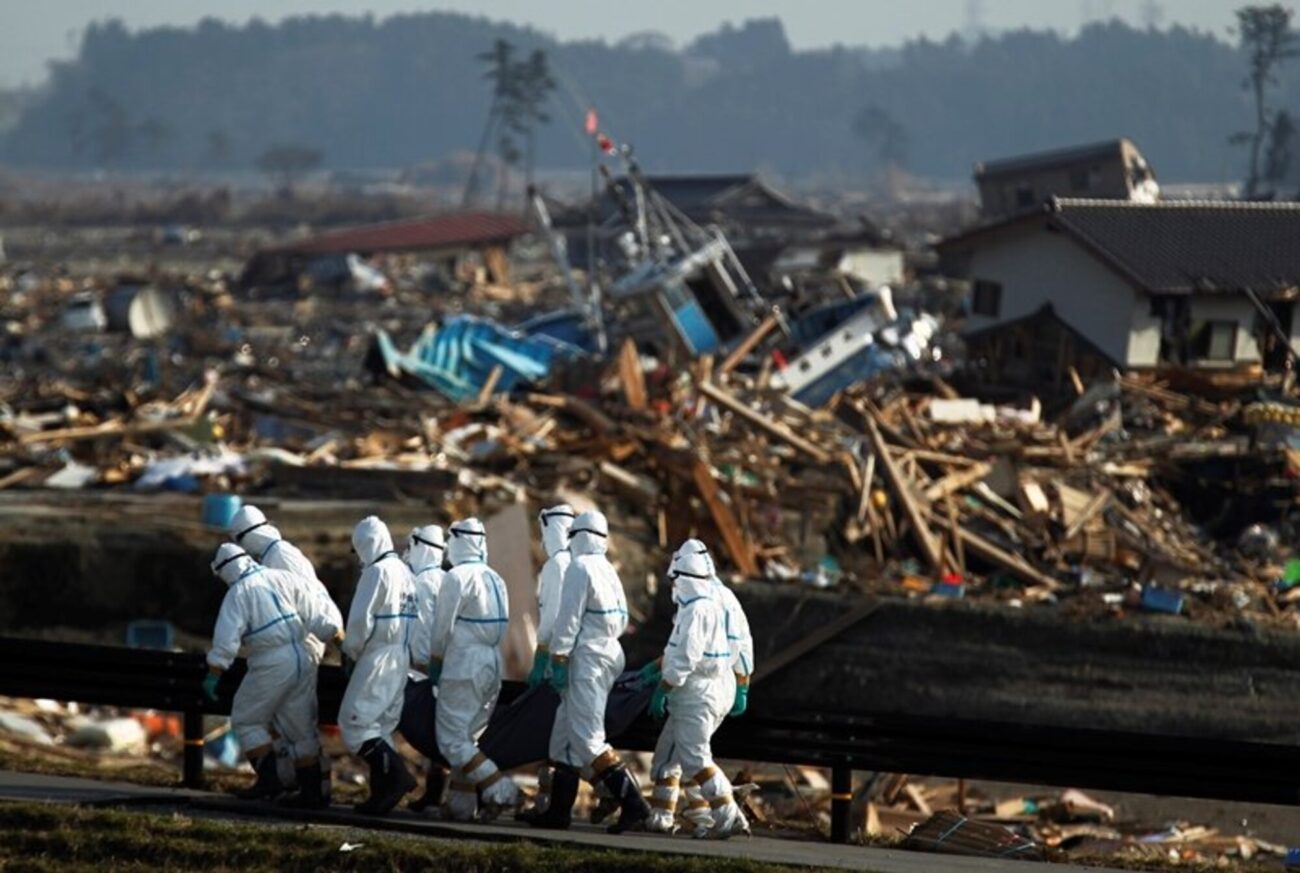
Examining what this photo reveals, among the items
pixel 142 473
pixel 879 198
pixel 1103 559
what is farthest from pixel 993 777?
pixel 879 198

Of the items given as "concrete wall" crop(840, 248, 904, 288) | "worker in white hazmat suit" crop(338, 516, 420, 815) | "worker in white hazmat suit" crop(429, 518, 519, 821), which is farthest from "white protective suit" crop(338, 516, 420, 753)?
"concrete wall" crop(840, 248, 904, 288)

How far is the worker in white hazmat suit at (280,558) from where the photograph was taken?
39.5ft

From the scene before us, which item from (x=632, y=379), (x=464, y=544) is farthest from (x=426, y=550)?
(x=632, y=379)

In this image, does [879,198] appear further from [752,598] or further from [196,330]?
[752,598]

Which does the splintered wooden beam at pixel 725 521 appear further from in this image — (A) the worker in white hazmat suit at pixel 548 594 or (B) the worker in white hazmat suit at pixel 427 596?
(A) the worker in white hazmat suit at pixel 548 594

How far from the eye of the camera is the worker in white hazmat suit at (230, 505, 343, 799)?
1204 centimetres

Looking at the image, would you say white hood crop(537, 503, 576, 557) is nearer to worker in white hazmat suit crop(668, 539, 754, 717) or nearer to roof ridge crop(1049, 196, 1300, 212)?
worker in white hazmat suit crop(668, 539, 754, 717)

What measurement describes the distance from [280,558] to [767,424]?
14164 millimetres

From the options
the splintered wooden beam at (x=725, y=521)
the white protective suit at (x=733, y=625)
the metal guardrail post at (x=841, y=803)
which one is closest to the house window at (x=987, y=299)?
the splintered wooden beam at (x=725, y=521)

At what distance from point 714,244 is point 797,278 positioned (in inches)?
292

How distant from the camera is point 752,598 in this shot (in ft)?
71.2

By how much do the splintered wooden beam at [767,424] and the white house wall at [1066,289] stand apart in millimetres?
6678

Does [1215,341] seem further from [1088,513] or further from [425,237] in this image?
[425,237]

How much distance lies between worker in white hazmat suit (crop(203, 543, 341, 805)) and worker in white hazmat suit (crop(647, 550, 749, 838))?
1.86m
